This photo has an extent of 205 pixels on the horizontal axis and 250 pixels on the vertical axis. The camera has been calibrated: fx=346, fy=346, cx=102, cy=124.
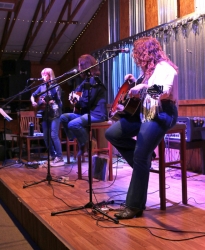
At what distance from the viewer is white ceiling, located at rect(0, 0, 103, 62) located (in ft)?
24.7

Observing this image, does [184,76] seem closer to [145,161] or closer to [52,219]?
[145,161]

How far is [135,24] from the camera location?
6176 millimetres

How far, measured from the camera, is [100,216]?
8.75 feet

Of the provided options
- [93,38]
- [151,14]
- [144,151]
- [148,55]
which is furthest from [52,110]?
[93,38]

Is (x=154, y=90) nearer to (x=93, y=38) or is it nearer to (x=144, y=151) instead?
(x=144, y=151)

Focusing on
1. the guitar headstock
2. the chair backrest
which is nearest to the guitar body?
the guitar headstock

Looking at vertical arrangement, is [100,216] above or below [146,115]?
below

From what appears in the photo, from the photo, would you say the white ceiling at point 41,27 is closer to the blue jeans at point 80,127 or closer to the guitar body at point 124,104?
the blue jeans at point 80,127

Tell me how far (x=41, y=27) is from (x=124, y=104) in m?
6.06

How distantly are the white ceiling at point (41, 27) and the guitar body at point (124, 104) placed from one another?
14.8 feet

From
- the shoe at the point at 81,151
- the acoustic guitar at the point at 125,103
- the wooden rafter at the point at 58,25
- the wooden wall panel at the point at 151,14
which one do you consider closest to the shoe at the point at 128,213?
the acoustic guitar at the point at 125,103

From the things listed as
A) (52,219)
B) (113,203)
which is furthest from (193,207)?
(52,219)

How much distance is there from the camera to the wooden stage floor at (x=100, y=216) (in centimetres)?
215

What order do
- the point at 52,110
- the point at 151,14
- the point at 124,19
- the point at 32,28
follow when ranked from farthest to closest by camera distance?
the point at 32,28
the point at 124,19
the point at 151,14
the point at 52,110
